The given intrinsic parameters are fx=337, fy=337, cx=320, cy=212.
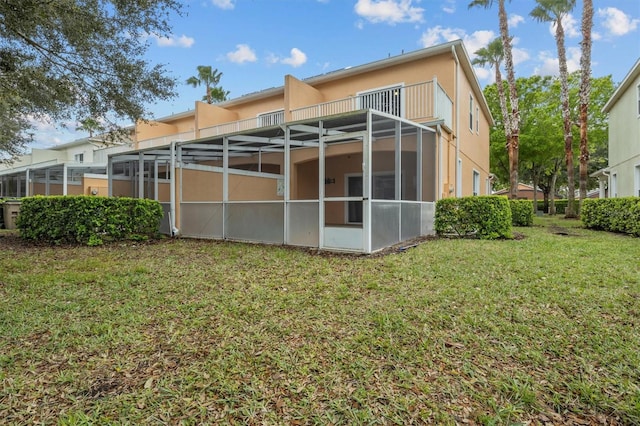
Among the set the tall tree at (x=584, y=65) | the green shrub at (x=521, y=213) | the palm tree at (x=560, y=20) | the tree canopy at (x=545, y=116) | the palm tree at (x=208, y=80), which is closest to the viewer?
the green shrub at (x=521, y=213)

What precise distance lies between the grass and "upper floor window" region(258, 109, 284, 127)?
1042 centimetres

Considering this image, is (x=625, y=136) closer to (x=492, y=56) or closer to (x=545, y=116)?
(x=545, y=116)

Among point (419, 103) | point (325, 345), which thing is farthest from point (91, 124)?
point (419, 103)

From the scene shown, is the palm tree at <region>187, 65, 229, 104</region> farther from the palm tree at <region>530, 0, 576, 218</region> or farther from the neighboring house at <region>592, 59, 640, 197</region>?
the neighboring house at <region>592, 59, 640, 197</region>

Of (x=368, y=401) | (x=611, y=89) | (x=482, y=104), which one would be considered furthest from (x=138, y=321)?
(x=611, y=89)

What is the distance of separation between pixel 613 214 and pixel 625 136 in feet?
23.9

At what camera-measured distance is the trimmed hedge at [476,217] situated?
335 inches

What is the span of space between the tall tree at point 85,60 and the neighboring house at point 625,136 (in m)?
16.2

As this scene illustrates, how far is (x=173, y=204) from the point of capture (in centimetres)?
1012

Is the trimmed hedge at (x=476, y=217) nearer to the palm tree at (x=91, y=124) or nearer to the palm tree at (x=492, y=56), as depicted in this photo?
the palm tree at (x=91, y=124)

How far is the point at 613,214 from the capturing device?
1024 centimetres

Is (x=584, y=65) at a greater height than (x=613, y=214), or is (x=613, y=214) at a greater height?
(x=584, y=65)

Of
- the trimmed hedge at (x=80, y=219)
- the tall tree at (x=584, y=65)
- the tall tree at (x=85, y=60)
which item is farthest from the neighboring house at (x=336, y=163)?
the tall tree at (x=584, y=65)

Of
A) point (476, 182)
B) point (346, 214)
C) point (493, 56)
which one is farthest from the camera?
point (493, 56)
